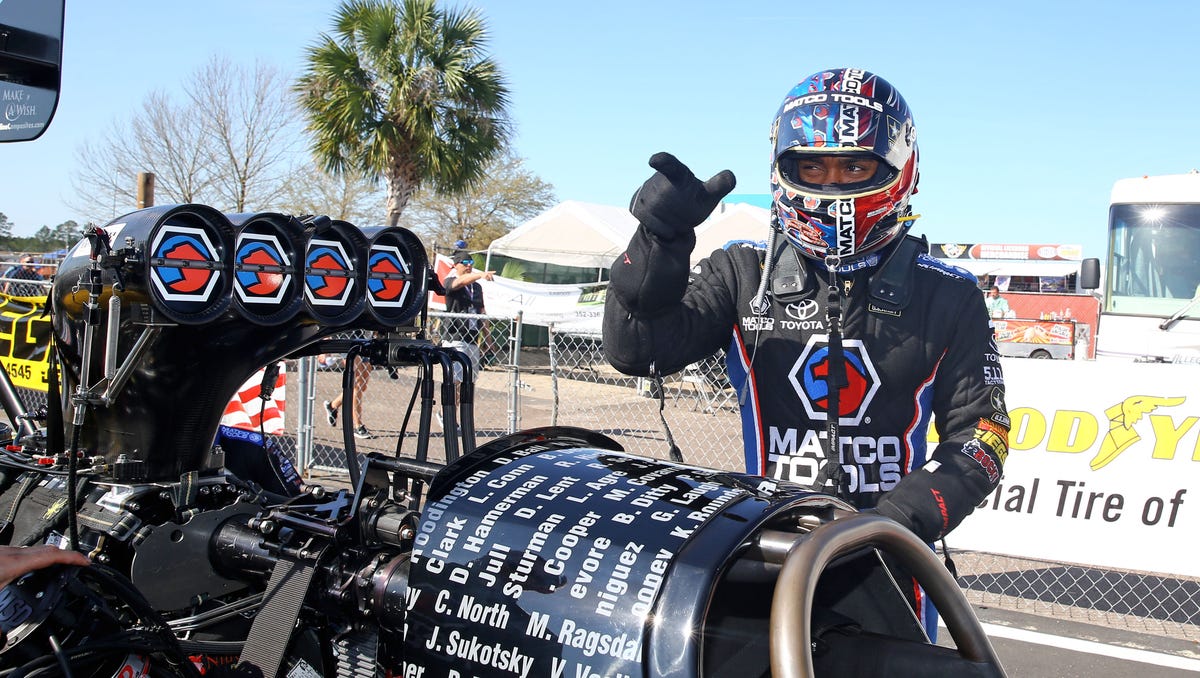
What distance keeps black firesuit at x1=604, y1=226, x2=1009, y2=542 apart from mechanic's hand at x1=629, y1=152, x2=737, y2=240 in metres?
0.12

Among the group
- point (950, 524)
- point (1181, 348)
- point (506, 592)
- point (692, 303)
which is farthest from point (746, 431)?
point (1181, 348)

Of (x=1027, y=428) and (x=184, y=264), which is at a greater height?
(x=184, y=264)

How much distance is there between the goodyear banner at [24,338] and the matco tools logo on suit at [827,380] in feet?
9.48

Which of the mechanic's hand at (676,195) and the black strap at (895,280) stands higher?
the mechanic's hand at (676,195)

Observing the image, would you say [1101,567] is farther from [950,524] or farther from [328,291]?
[328,291]

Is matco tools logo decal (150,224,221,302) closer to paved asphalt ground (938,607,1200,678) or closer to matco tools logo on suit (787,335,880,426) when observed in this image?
matco tools logo on suit (787,335,880,426)

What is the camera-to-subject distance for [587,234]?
2030 centimetres

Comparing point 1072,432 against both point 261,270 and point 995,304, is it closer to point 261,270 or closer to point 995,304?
point 261,270

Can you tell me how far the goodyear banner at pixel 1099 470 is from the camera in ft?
18.2

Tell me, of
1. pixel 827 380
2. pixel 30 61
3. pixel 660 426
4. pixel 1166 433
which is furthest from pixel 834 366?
pixel 660 426

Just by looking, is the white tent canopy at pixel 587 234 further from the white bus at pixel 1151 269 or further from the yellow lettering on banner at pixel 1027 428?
the yellow lettering on banner at pixel 1027 428

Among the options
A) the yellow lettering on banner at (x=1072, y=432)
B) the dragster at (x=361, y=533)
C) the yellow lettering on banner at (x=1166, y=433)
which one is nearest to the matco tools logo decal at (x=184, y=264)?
the dragster at (x=361, y=533)

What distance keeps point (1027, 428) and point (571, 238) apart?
49.6 feet

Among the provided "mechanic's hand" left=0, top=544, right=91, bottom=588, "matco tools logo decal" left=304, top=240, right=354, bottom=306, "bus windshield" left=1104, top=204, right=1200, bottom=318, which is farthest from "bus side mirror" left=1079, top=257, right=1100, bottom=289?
"mechanic's hand" left=0, top=544, right=91, bottom=588
